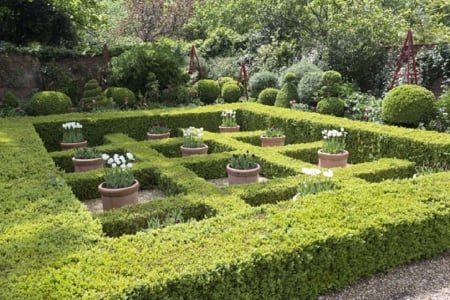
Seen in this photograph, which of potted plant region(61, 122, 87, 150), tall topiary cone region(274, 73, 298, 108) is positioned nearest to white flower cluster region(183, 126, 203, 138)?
potted plant region(61, 122, 87, 150)

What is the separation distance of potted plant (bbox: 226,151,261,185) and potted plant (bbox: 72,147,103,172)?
2.29m

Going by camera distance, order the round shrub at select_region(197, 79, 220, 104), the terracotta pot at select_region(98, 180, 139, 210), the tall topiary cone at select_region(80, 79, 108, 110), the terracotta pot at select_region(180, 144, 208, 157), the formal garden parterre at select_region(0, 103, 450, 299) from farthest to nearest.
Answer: the round shrub at select_region(197, 79, 220, 104)
the tall topiary cone at select_region(80, 79, 108, 110)
the terracotta pot at select_region(180, 144, 208, 157)
the terracotta pot at select_region(98, 180, 139, 210)
the formal garden parterre at select_region(0, 103, 450, 299)

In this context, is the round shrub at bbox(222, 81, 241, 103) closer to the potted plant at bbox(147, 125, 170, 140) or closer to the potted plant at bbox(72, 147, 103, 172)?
the potted plant at bbox(147, 125, 170, 140)

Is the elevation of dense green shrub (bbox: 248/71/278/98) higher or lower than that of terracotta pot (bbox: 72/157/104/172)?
higher

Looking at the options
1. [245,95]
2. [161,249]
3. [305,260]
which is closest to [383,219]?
[305,260]

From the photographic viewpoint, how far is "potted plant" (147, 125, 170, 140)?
9922 millimetres

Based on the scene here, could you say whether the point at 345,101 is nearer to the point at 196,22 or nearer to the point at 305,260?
the point at 305,260

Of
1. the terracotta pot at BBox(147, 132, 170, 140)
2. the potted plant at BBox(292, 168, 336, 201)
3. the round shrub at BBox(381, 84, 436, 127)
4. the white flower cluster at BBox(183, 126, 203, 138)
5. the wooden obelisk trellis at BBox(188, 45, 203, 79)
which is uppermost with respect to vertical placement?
the wooden obelisk trellis at BBox(188, 45, 203, 79)

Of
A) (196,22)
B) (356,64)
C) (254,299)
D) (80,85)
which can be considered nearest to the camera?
(254,299)

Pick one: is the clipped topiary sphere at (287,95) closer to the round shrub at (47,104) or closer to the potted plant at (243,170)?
the potted plant at (243,170)

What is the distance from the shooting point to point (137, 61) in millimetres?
13352

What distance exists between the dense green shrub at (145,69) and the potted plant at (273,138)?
5183 mm

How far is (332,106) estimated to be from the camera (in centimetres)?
1059

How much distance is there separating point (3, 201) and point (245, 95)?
11303mm
